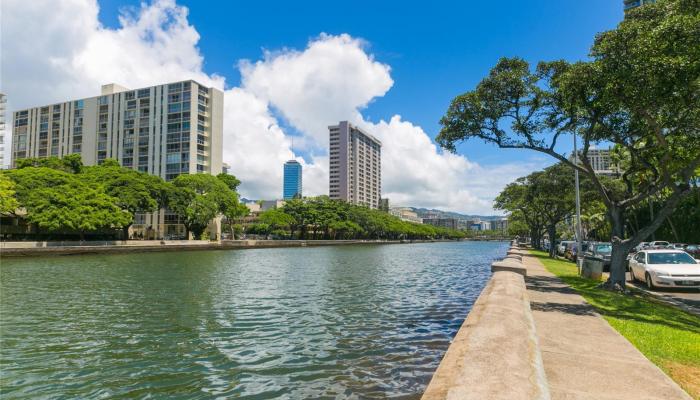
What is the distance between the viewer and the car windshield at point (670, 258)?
16.8 m

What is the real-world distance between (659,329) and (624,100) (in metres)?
7.10

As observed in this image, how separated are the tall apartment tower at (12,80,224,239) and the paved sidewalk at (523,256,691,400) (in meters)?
91.0

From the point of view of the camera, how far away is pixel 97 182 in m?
54.4

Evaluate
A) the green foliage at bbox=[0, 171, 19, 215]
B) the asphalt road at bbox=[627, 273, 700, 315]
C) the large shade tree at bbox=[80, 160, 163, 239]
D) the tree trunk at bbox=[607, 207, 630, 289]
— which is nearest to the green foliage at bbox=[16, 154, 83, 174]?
the large shade tree at bbox=[80, 160, 163, 239]

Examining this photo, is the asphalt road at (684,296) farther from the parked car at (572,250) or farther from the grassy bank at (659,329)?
the parked car at (572,250)

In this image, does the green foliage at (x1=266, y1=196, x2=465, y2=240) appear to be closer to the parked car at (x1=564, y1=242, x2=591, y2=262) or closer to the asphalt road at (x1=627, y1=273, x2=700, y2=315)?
the parked car at (x1=564, y1=242, x2=591, y2=262)

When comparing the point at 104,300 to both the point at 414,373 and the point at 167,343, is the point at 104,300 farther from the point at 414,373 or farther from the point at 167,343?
the point at 414,373

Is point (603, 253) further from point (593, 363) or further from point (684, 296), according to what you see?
point (593, 363)

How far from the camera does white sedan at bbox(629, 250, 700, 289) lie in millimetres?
15250

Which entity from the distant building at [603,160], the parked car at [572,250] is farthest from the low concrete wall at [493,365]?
the distant building at [603,160]

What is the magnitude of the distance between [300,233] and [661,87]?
97889 millimetres

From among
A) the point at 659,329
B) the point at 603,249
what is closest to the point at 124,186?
the point at 603,249

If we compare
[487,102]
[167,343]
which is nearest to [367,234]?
[487,102]

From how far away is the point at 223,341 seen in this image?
9.62m
